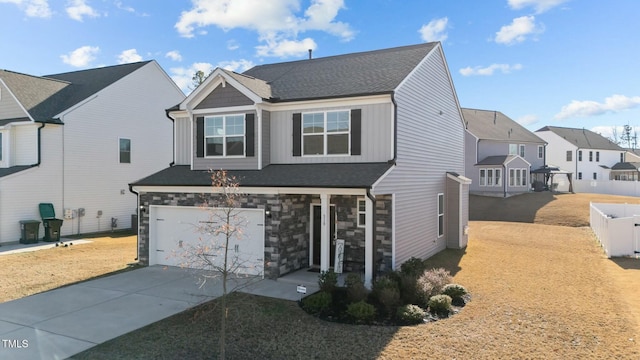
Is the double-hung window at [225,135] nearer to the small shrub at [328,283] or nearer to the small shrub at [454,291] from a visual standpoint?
the small shrub at [328,283]

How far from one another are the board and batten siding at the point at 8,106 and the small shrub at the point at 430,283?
20212 mm

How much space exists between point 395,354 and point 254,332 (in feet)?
8.82

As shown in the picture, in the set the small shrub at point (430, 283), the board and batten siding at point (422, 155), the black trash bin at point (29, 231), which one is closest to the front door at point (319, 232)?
the board and batten siding at point (422, 155)

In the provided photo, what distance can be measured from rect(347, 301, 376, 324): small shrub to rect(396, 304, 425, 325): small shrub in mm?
565

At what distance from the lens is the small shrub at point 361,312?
875 centimetres

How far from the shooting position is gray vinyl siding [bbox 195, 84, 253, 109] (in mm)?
13805

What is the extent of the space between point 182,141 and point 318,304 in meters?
8.99

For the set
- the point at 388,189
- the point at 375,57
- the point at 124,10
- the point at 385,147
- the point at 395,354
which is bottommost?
the point at 395,354

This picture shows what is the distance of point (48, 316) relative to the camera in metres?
8.91

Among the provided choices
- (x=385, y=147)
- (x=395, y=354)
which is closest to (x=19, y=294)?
(x=395, y=354)

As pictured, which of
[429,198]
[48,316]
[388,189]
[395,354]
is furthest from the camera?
[429,198]

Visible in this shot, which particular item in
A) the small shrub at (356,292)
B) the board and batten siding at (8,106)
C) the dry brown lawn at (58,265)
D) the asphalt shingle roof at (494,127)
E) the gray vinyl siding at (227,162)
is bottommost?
the dry brown lawn at (58,265)

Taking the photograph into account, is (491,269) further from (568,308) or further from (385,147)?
(385,147)

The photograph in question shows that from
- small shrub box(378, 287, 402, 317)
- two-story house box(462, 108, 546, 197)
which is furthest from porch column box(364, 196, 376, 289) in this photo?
two-story house box(462, 108, 546, 197)
